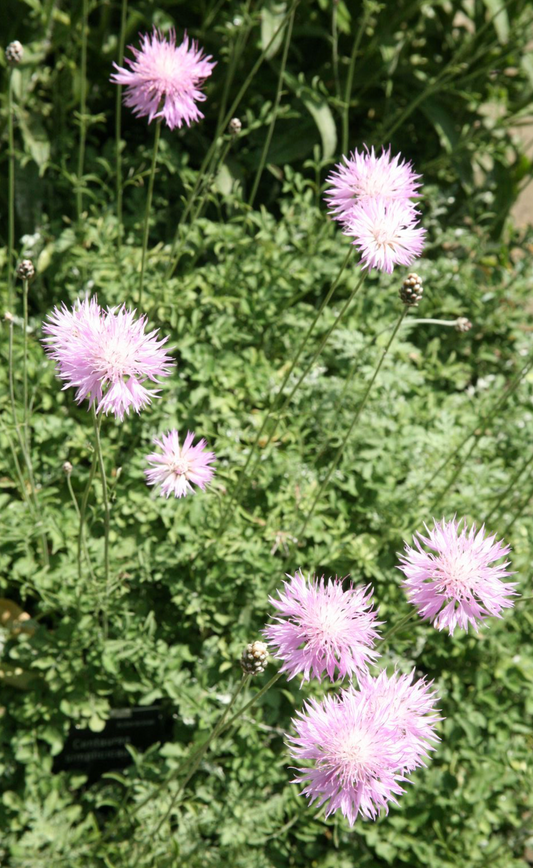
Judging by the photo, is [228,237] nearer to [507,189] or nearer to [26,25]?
[26,25]

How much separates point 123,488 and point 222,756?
2.57 ft

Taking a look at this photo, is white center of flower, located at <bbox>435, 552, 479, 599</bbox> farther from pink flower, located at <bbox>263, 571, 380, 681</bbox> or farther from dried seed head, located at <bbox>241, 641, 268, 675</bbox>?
dried seed head, located at <bbox>241, 641, 268, 675</bbox>

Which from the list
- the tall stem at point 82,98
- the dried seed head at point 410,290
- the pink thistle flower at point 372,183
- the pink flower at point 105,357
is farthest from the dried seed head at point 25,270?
the tall stem at point 82,98

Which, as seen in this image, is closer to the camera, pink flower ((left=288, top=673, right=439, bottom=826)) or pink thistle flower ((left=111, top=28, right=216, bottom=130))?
pink flower ((left=288, top=673, right=439, bottom=826))

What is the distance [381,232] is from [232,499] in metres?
0.80

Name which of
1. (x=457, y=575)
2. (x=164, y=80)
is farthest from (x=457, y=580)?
(x=164, y=80)

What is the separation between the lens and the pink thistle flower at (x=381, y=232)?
1574mm

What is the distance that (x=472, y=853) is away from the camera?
2.17m

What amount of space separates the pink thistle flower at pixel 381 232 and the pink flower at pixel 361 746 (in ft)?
2.61

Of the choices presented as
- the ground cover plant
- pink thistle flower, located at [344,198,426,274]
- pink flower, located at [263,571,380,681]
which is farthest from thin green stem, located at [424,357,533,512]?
pink flower, located at [263,571,380,681]

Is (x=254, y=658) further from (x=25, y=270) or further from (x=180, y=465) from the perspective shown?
(x=25, y=270)

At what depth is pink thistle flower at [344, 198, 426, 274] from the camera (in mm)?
1574

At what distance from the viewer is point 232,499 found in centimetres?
206

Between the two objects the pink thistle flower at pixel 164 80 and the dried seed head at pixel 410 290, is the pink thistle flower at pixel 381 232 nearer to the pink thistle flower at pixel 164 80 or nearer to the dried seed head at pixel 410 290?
the dried seed head at pixel 410 290
